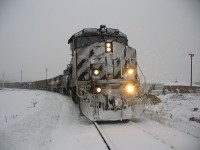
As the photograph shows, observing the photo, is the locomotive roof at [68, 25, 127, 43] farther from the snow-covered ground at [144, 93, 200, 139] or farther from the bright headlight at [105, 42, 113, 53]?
the snow-covered ground at [144, 93, 200, 139]

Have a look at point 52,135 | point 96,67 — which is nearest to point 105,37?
point 96,67

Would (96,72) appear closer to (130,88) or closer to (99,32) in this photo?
(130,88)

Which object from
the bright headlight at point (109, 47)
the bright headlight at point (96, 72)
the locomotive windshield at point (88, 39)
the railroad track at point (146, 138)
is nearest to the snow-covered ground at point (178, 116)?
the railroad track at point (146, 138)

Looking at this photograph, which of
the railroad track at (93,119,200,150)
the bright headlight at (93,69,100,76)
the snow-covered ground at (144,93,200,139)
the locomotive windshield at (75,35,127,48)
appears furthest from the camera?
the locomotive windshield at (75,35,127,48)

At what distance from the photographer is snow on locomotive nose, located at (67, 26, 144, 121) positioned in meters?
7.90

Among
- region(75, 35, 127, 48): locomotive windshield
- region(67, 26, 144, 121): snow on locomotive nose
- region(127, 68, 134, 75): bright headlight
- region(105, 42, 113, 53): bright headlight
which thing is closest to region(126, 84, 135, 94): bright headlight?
region(67, 26, 144, 121): snow on locomotive nose

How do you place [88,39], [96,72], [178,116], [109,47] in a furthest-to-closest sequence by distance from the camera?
1. [178,116]
2. [88,39]
3. [109,47]
4. [96,72]

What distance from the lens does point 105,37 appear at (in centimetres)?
1021

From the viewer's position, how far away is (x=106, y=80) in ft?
26.9

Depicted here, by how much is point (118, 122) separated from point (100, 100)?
113cm

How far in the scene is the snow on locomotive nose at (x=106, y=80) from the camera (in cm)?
790

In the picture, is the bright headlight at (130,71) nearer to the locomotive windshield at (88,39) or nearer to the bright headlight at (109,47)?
the bright headlight at (109,47)

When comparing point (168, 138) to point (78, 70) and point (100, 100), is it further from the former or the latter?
point (78, 70)

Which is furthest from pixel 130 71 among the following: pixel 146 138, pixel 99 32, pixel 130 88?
pixel 146 138
